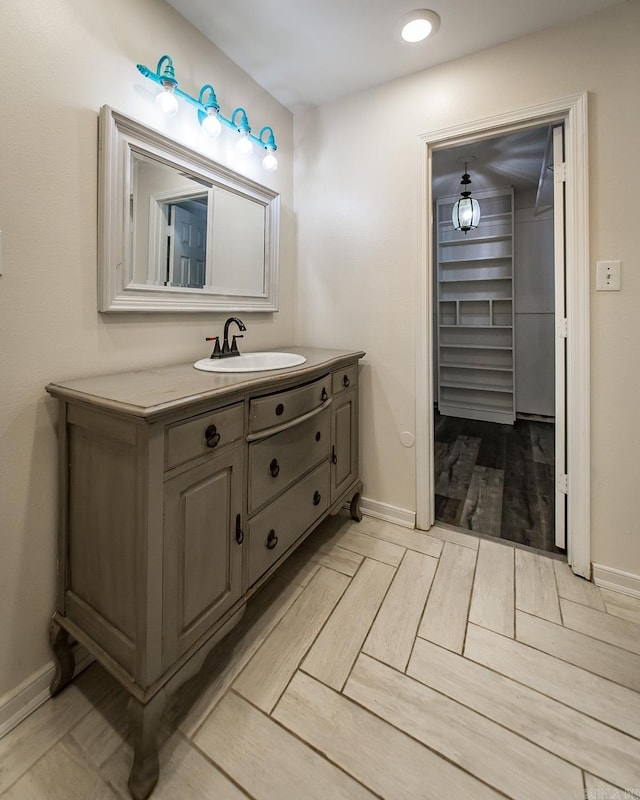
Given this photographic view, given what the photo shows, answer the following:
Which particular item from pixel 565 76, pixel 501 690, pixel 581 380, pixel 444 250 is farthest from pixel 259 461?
pixel 444 250

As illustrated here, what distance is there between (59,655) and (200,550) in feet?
1.95

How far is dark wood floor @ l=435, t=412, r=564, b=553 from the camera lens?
82.2 inches

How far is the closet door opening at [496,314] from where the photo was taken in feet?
10.5

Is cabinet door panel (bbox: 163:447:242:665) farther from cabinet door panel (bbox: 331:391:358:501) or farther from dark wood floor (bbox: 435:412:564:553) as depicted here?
dark wood floor (bbox: 435:412:564:553)

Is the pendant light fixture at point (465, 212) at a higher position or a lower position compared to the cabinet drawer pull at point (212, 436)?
higher

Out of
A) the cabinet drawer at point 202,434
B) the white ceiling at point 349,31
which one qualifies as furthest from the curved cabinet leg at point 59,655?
the white ceiling at point 349,31

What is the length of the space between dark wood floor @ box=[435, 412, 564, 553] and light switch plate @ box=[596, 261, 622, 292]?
126cm

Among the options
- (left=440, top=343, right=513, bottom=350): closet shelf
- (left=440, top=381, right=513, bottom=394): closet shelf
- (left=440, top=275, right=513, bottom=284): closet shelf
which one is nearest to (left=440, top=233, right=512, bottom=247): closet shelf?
(left=440, top=275, right=513, bottom=284): closet shelf

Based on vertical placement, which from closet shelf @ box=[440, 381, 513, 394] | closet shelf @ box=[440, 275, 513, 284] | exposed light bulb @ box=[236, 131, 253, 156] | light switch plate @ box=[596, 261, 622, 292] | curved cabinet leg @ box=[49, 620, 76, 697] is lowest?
curved cabinet leg @ box=[49, 620, 76, 697]

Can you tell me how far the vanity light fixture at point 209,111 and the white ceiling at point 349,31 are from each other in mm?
214

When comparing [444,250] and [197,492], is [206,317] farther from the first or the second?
[444,250]

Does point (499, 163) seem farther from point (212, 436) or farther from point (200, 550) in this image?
point (200, 550)

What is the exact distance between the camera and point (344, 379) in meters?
1.90

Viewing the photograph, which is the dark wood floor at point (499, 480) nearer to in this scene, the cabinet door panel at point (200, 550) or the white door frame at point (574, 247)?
the white door frame at point (574, 247)
